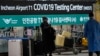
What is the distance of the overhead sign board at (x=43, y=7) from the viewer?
770 cm

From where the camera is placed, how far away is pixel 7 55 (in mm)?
13836

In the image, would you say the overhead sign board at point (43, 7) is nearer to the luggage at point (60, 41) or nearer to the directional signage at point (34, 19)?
the directional signage at point (34, 19)

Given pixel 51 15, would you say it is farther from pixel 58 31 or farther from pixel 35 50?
pixel 58 31

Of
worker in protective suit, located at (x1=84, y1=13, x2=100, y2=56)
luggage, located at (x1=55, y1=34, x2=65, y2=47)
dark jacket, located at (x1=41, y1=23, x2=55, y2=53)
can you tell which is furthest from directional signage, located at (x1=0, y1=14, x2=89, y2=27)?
luggage, located at (x1=55, y1=34, x2=65, y2=47)

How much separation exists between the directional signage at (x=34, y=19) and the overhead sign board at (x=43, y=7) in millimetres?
116

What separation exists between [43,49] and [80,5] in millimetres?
5983

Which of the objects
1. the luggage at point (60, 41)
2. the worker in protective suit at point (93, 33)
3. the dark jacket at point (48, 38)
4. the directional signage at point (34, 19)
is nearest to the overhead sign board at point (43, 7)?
the directional signage at point (34, 19)

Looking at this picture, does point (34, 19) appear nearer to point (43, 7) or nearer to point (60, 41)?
point (43, 7)

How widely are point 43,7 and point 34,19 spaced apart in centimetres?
44

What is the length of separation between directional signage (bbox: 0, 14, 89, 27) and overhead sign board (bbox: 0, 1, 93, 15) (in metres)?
0.12

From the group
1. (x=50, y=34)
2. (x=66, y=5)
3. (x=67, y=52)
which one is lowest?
(x=67, y=52)

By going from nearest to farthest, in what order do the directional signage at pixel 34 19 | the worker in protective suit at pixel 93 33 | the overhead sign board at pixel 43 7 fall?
the overhead sign board at pixel 43 7
the directional signage at pixel 34 19
the worker in protective suit at pixel 93 33

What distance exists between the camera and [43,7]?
8.06 meters

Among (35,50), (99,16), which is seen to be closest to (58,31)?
(35,50)
